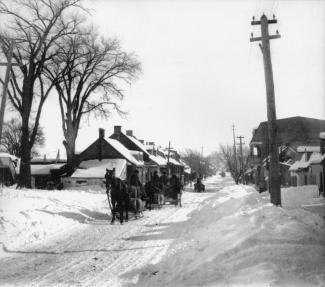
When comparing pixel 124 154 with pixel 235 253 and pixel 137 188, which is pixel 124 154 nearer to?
pixel 137 188

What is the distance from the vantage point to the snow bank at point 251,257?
227 inches

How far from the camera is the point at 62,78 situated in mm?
31297

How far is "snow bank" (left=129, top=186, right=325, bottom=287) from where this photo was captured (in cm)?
578

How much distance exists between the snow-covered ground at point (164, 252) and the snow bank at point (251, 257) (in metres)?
0.01

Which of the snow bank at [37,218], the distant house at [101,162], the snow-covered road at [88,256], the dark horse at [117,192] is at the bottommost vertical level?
the snow-covered road at [88,256]

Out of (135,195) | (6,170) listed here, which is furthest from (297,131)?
(135,195)

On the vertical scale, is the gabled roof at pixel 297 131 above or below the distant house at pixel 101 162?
above

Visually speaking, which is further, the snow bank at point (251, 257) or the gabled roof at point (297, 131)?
the gabled roof at point (297, 131)

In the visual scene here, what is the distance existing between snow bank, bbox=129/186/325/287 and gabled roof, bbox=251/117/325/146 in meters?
44.8

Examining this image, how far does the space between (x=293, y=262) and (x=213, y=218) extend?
8.05 metres

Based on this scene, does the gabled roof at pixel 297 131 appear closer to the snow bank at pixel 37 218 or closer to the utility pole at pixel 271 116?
the utility pole at pixel 271 116

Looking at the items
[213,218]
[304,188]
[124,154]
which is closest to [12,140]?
[124,154]

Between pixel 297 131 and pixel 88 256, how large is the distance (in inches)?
1931

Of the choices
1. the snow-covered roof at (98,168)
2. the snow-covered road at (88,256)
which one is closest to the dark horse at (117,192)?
the snow-covered road at (88,256)
